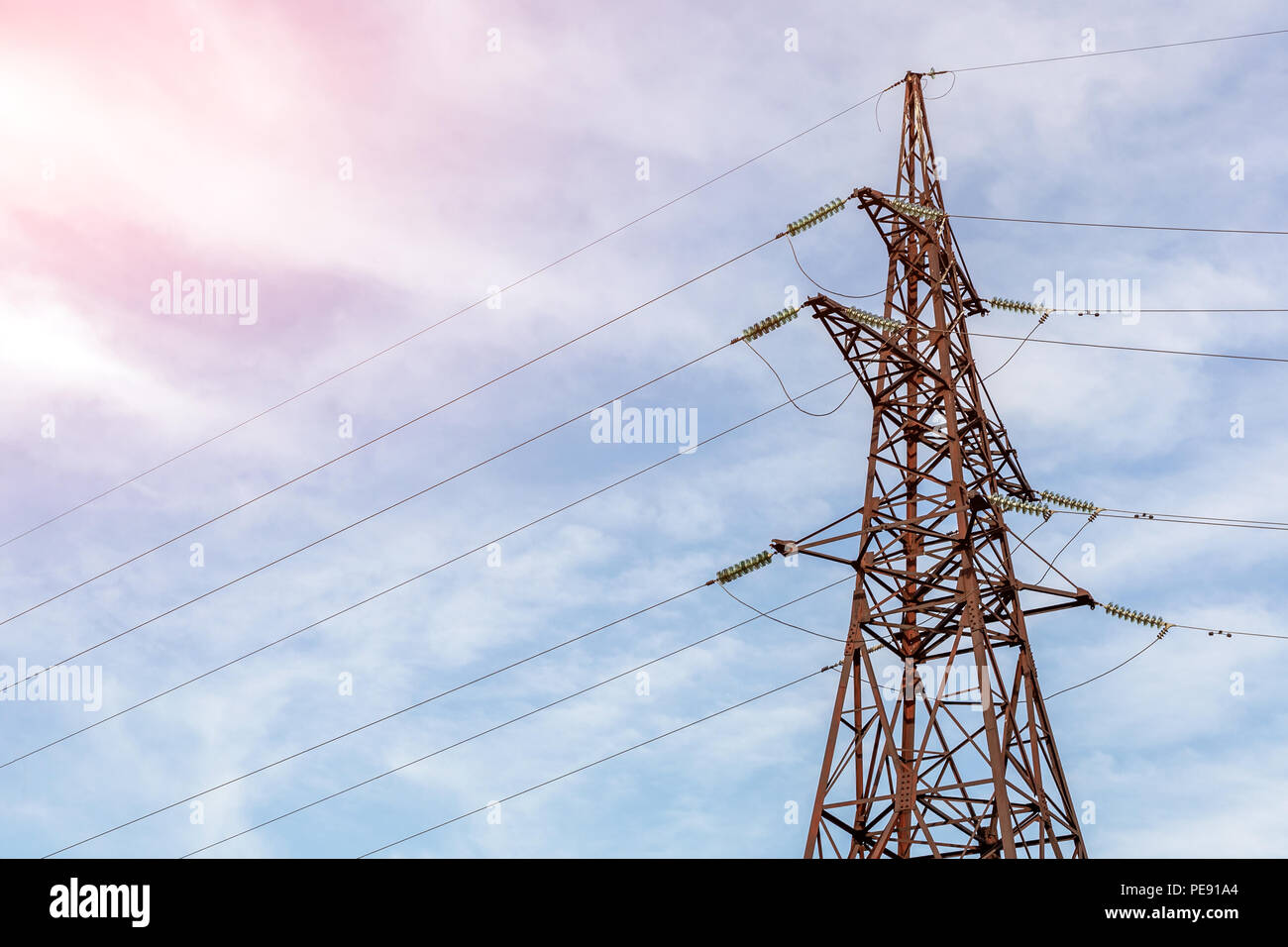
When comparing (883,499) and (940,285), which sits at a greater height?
(940,285)

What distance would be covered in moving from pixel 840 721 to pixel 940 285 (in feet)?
33.6

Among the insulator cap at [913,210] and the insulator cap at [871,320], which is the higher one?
the insulator cap at [913,210]

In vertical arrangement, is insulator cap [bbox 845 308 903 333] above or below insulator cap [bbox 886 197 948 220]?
below
